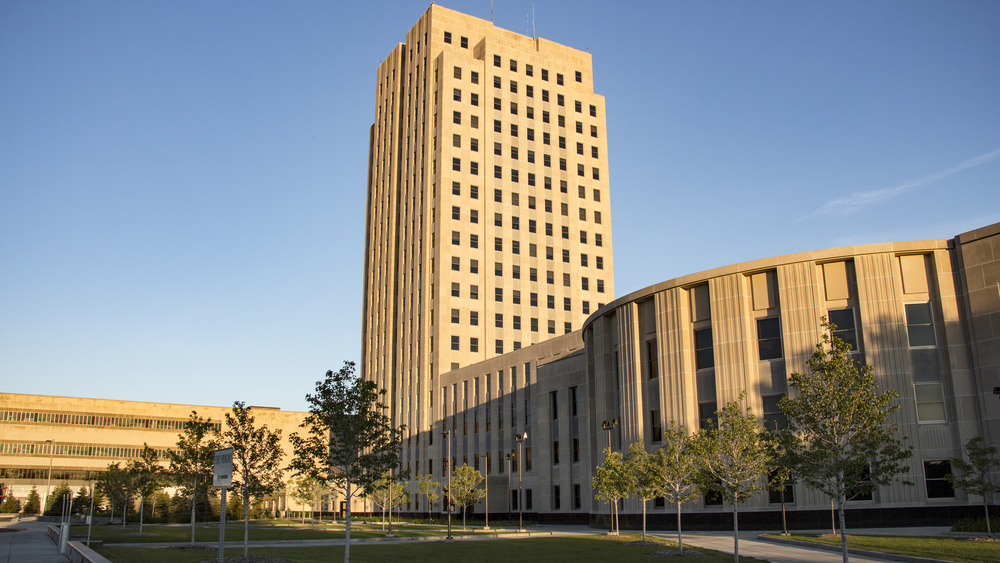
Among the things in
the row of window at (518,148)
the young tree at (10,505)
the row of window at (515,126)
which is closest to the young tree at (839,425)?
the row of window at (518,148)

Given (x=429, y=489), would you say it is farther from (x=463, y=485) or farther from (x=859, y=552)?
(x=859, y=552)

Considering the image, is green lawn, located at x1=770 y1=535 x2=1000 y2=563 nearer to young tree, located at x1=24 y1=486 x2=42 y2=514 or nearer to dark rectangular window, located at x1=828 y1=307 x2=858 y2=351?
dark rectangular window, located at x1=828 y1=307 x2=858 y2=351

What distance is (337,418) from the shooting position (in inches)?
1225

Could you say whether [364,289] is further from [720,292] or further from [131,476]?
[720,292]

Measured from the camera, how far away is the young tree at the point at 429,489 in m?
73.6

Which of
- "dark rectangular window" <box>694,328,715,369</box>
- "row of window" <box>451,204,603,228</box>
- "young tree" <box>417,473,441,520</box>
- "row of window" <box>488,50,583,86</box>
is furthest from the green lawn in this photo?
"row of window" <box>488,50,583,86</box>

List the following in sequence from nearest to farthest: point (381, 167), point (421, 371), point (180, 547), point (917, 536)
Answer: point (917, 536), point (180, 547), point (421, 371), point (381, 167)

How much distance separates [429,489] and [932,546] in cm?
6218

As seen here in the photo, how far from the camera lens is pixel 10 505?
103500 millimetres

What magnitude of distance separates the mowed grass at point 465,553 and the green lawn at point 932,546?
5.76 metres

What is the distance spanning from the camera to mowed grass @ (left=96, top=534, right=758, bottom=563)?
30219 millimetres

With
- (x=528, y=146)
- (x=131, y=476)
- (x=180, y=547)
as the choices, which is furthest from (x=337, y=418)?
(x=528, y=146)

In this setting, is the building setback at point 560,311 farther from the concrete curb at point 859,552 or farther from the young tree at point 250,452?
the young tree at point 250,452

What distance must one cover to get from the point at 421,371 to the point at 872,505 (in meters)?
63.5
